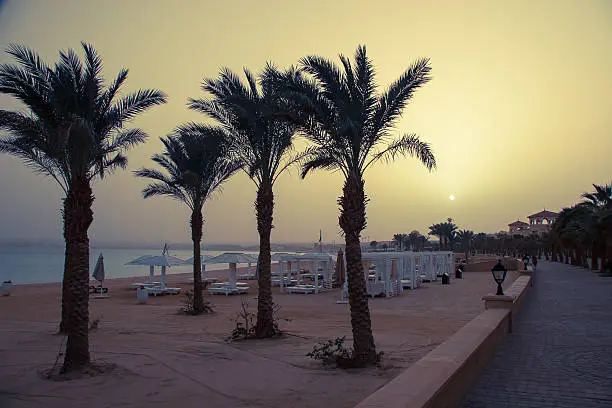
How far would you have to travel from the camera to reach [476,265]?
4503cm

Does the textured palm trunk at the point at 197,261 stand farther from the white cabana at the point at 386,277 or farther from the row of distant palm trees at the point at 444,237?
the row of distant palm trees at the point at 444,237

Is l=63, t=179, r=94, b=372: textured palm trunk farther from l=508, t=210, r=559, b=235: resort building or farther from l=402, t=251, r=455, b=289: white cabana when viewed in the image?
l=508, t=210, r=559, b=235: resort building

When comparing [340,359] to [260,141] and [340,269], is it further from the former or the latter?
[340,269]

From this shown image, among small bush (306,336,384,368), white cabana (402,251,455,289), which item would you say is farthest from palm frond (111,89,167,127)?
white cabana (402,251,455,289)

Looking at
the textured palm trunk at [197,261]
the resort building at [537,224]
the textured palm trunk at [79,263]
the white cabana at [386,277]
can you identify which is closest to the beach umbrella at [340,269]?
the white cabana at [386,277]

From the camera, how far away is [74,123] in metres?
7.85

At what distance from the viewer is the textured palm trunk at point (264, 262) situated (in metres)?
11.2

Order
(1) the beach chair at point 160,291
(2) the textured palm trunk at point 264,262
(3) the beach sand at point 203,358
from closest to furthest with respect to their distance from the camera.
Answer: (3) the beach sand at point 203,358 < (2) the textured palm trunk at point 264,262 < (1) the beach chair at point 160,291

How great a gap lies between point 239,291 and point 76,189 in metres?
16.3

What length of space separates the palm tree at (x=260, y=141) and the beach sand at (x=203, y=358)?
1201 mm

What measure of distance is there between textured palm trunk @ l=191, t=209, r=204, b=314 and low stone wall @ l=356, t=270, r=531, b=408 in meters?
10.1

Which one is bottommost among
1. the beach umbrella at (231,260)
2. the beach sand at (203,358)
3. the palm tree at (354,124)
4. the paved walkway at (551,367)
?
the beach sand at (203,358)

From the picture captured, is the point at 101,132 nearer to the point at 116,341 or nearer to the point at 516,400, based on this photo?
the point at 116,341

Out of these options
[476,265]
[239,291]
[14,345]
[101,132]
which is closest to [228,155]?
[101,132]
